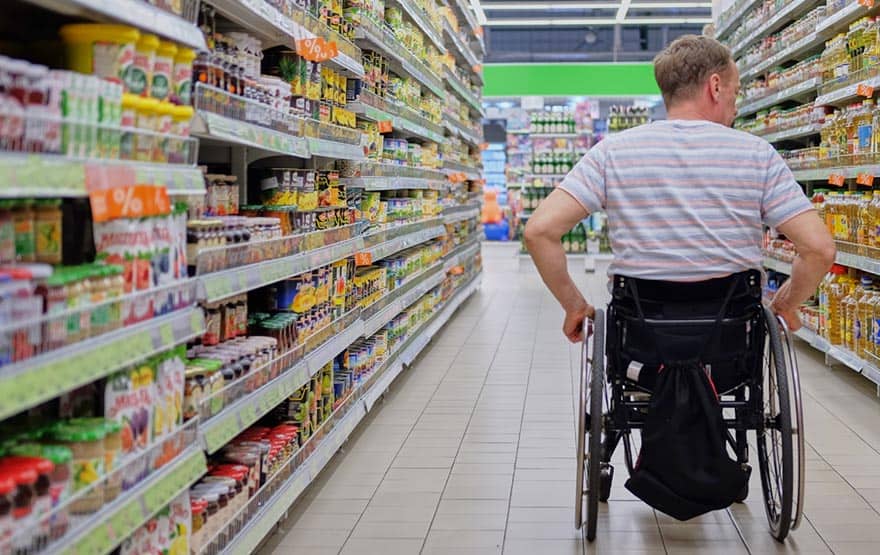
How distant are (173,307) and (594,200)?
4.49ft

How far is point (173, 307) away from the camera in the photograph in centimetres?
Answer: 245

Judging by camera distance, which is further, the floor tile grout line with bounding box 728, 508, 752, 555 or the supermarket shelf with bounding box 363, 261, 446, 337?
the supermarket shelf with bounding box 363, 261, 446, 337

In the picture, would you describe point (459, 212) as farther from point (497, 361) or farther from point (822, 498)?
point (822, 498)

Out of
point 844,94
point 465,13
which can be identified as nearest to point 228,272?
point 844,94

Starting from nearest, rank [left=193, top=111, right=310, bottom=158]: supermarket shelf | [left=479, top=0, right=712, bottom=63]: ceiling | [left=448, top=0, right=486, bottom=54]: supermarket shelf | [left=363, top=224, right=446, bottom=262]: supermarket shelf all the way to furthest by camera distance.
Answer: [left=193, top=111, right=310, bottom=158]: supermarket shelf → [left=363, top=224, right=446, bottom=262]: supermarket shelf → [left=448, top=0, right=486, bottom=54]: supermarket shelf → [left=479, top=0, right=712, bottom=63]: ceiling

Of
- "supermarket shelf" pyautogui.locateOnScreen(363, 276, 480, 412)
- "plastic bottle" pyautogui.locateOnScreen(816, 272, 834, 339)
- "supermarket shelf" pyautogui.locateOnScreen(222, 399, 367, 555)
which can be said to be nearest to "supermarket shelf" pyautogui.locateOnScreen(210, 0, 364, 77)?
"supermarket shelf" pyautogui.locateOnScreen(222, 399, 367, 555)

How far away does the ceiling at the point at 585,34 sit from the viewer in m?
20.2

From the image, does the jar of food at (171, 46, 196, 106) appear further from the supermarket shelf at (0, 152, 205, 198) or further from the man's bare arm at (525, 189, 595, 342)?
the man's bare arm at (525, 189, 595, 342)

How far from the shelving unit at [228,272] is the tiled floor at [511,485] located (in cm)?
19

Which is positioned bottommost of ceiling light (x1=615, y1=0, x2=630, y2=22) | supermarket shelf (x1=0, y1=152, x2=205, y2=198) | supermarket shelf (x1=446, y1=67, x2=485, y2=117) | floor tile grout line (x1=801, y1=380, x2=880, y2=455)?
floor tile grout line (x1=801, y1=380, x2=880, y2=455)

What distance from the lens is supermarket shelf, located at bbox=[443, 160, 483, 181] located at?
364 inches

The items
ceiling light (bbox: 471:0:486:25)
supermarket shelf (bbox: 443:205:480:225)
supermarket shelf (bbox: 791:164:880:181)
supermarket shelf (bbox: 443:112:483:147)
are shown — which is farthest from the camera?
ceiling light (bbox: 471:0:486:25)

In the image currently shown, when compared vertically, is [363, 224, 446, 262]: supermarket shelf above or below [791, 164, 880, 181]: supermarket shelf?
below

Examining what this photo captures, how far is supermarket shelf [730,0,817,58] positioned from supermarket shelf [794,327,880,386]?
6.76 ft
